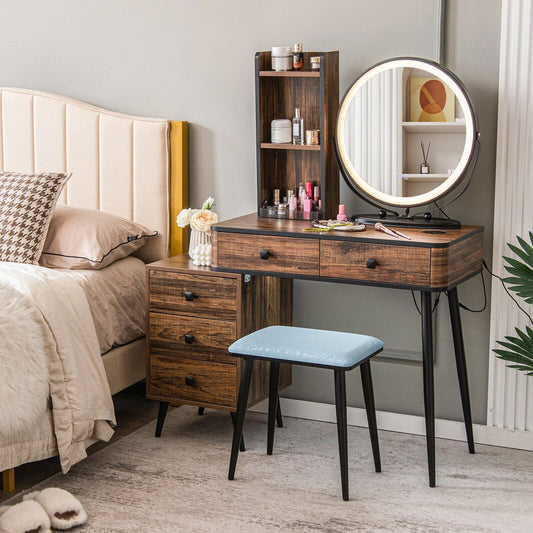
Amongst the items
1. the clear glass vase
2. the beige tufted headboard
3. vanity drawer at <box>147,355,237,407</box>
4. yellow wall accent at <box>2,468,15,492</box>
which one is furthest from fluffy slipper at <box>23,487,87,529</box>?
the beige tufted headboard

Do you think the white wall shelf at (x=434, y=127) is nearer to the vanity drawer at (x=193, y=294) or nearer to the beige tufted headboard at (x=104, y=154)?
the vanity drawer at (x=193, y=294)

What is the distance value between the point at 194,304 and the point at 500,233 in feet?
3.67

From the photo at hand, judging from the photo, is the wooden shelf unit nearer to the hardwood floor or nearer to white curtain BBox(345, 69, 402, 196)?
white curtain BBox(345, 69, 402, 196)

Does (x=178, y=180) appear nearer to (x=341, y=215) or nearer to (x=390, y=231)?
(x=341, y=215)

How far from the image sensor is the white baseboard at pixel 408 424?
117 inches

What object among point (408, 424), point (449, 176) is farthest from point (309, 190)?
point (408, 424)

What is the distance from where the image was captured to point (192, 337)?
2.95 m

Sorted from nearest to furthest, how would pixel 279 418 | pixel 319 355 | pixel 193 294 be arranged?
pixel 319 355
pixel 193 294
pixel 279 418

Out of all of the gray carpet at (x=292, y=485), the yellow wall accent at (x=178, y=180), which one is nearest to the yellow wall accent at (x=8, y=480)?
the gray carpet at (x=292, y=485)

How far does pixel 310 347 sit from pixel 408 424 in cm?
82

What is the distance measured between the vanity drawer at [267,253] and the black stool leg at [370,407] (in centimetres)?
36

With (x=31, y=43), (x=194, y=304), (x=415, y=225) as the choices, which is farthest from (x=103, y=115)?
(x=415, y=225)

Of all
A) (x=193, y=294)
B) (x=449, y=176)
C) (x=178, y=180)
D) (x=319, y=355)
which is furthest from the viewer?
(x=178, y=180)

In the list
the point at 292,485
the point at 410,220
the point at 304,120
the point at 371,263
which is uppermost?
the point at 304,120
